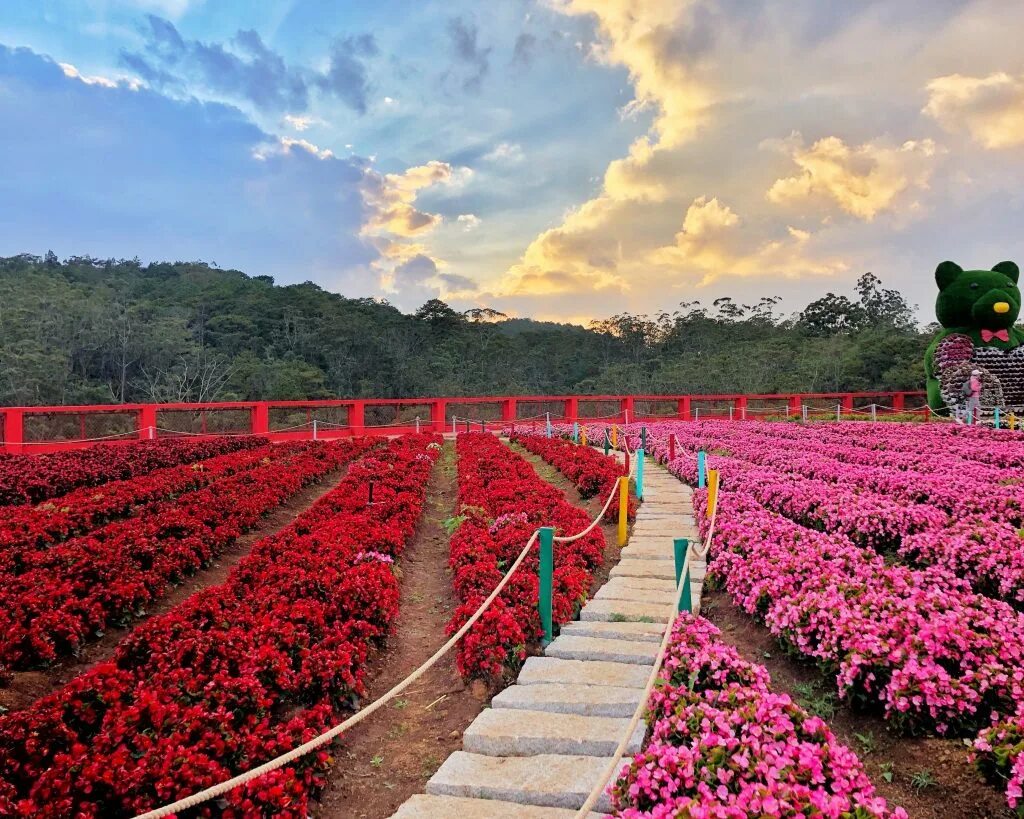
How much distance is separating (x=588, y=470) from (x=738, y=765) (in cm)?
844

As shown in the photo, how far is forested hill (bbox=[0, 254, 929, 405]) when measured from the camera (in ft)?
113

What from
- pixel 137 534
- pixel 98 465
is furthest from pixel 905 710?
pixel 98 465

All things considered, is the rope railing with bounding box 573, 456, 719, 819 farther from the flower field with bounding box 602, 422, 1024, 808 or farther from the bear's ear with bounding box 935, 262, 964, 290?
the bear's ear with bounding box 935, 262, 964, 290

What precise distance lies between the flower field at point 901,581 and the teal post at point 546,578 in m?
1.62

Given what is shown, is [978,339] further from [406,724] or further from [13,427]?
[13,427]

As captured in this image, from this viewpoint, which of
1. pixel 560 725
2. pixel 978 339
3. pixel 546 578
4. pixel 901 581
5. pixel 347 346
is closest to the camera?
pixel 560 725

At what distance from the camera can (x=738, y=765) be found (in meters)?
2.72

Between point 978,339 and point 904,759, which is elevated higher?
point 978,339

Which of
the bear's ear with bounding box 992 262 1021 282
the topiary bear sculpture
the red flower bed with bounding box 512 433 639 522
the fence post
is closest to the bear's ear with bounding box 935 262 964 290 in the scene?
the topiary bear sculpture

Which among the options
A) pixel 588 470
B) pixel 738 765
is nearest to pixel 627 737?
pixel 738 765

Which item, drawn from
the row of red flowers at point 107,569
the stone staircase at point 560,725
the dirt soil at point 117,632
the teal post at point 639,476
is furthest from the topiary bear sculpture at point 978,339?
the row of red flowers at point 107,569

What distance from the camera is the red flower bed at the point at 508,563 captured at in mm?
4613

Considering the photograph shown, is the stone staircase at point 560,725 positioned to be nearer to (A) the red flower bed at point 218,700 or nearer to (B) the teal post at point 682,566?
(B) the teal post at point 682,566

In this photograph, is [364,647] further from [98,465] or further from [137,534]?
[98,465]
